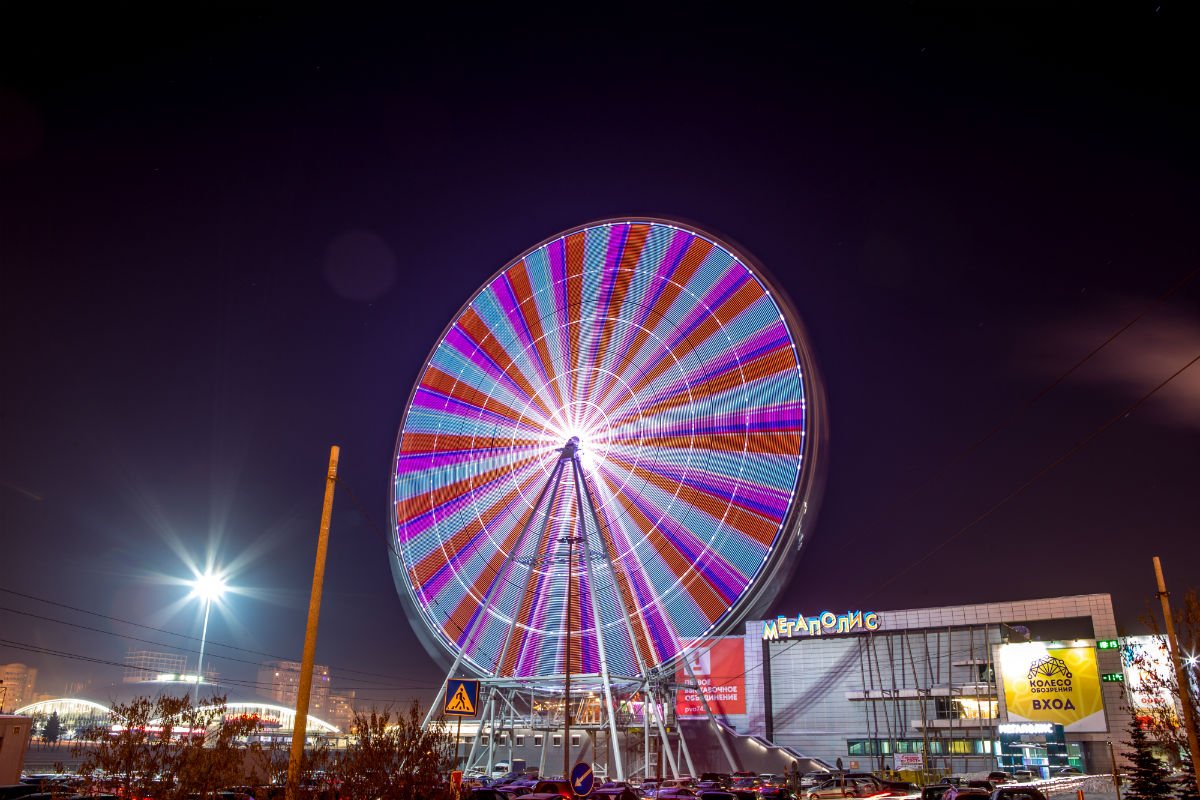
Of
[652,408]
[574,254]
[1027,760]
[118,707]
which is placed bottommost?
[1027,760]

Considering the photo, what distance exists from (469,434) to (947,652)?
1745 inches

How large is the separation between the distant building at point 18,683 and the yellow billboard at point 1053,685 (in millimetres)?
165942

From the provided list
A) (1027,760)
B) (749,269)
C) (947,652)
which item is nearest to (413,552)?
Result: (749,269)

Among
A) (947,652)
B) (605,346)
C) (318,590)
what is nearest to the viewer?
(318,590)

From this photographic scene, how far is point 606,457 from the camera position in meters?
28.5

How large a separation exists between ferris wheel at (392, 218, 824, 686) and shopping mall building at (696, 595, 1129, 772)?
2961cm

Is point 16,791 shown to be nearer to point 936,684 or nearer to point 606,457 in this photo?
point 606,457

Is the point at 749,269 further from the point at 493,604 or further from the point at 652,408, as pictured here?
the point at 493,604

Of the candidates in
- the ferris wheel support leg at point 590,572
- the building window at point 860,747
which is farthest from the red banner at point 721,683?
the ferris wheel support leg at point 590,572

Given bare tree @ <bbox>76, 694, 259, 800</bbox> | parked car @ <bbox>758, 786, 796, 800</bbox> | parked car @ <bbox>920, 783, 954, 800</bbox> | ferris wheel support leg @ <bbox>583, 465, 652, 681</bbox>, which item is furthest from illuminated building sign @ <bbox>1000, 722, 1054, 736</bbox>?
bare tree @ <bbox>76, 694, 259, 800</bbox>

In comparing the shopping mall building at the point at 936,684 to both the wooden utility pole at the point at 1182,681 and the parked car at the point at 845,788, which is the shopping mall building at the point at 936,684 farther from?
the wooden utility pole at the point at 1182,681

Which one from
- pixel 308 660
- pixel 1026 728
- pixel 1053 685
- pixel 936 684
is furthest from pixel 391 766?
pixel 936 684

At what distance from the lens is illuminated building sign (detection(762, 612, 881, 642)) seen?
2440 inches

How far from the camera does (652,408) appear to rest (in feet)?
88.8
